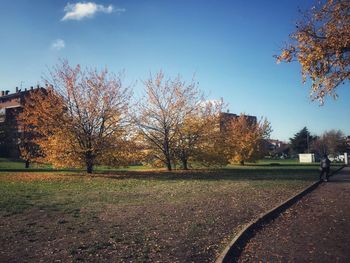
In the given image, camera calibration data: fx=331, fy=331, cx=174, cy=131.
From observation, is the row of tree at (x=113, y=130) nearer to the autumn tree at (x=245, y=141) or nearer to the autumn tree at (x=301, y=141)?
the autumn tree at (x=245, y=141)

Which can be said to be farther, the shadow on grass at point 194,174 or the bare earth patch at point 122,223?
the shadow on grass at point 194,174

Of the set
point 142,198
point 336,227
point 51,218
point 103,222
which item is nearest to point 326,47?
point 336,227

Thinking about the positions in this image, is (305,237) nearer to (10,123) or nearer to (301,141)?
(10,123)

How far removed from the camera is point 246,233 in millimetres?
8016

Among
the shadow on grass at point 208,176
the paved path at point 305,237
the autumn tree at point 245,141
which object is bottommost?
the paved path at point 305,237

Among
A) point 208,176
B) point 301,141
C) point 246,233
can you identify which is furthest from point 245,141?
point 301,141

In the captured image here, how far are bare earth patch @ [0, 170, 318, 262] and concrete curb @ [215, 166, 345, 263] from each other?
0.23 m

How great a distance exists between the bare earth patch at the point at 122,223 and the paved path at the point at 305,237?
2.45ft

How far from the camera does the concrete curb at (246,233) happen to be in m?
6.34

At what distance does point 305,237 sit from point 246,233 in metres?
1.35

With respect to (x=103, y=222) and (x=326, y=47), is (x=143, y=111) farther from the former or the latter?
(x=103, y=222)

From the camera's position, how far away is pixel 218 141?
30984 millimetres

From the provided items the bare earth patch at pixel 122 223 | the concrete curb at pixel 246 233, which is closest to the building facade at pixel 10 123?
the bare earth patch at pixel 122 223

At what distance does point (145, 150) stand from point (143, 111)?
3.56m
